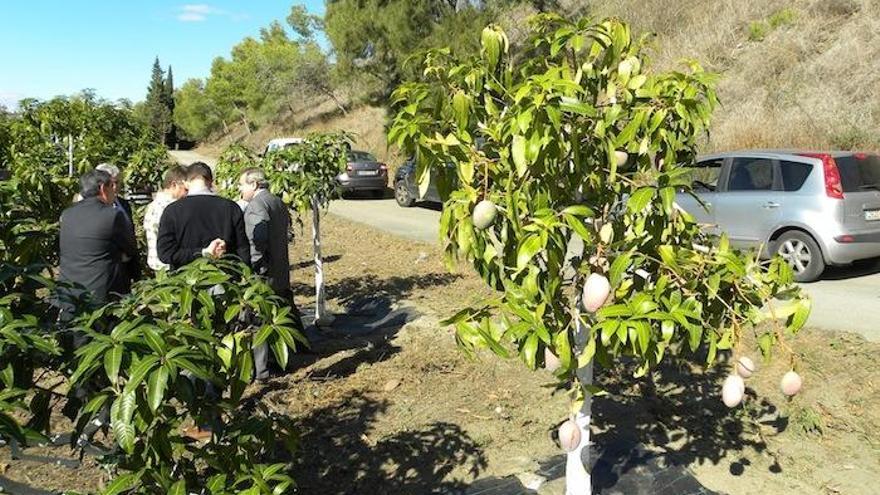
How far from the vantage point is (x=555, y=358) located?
2689 millimetres

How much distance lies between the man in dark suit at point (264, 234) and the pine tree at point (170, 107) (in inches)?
2850

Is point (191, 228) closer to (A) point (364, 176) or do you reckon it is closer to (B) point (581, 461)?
(B) point (581, 461)

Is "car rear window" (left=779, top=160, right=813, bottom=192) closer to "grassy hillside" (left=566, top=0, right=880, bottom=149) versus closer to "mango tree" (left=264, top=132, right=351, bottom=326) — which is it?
Answer: "mango tree" (left=264, top=132, right=351, bottom=326)

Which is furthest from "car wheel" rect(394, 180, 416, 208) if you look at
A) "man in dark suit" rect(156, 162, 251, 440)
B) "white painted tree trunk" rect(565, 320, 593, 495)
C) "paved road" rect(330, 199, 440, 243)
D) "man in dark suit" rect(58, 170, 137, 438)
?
"white painted tree trunk" rect(565, 320, 593, 495)

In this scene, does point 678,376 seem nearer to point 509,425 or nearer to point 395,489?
point 509,425

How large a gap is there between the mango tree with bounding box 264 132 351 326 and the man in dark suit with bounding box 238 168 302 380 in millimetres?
717

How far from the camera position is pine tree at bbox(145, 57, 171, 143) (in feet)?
248

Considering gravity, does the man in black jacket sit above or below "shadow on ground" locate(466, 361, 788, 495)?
above

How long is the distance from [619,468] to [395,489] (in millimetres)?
1267

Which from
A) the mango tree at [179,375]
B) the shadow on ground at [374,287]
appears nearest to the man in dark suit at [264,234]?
the shadow on ground at [374,287]

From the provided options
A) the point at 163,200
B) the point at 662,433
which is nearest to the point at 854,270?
the point at 662,433

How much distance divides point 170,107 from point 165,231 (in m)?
85.2

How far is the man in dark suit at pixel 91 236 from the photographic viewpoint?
4480mm

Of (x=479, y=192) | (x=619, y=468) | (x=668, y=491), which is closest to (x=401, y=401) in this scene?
(x=619, y=468)
